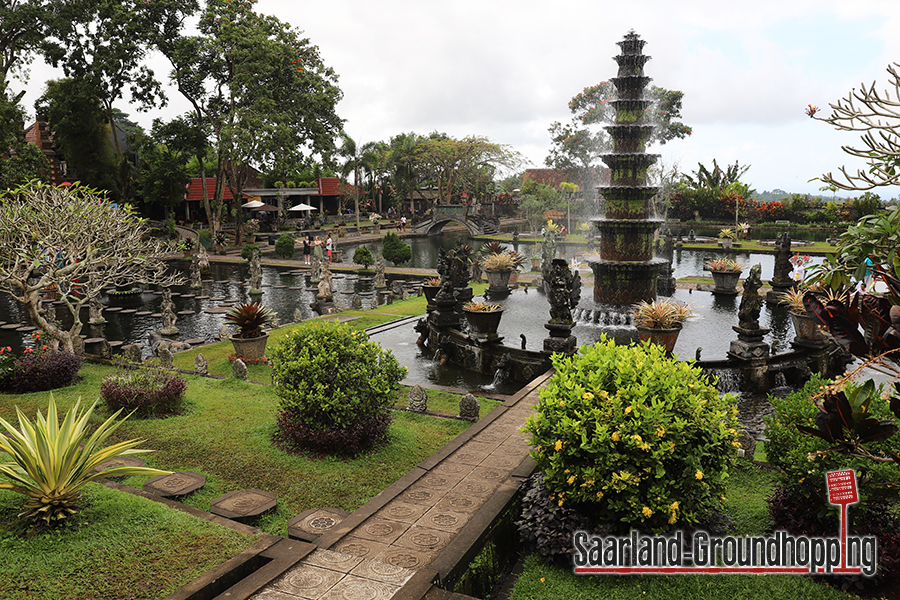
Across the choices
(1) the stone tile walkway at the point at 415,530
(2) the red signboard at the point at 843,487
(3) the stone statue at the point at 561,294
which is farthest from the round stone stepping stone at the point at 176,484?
(3) the stone statue at the point at 561,294

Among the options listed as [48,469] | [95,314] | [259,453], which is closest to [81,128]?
[95,314]

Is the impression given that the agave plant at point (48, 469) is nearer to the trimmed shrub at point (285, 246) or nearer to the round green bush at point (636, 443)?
the round green bush at point (636, 443)

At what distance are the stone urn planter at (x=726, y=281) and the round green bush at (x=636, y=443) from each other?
17715 millimetres

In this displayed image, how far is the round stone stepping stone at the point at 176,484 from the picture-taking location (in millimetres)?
6547

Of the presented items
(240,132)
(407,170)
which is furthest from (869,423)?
(407,170)

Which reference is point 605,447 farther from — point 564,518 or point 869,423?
point 869,423

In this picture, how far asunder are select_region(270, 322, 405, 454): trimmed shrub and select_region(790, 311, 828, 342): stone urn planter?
31.3ft

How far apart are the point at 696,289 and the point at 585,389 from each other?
19.7 m

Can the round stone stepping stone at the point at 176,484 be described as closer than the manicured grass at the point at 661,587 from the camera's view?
No

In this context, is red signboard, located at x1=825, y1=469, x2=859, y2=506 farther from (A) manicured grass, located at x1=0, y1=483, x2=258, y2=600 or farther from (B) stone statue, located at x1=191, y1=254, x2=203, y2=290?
(B) stone statue, located at x1=191, y1=254, x2=203, y2=290

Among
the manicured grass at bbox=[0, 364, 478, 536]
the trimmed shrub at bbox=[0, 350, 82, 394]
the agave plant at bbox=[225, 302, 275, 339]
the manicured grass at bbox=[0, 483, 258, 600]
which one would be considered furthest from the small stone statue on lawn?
the trimmed shrub at bbox=[0, 350, 82, 394]

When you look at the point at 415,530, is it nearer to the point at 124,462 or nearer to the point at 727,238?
the point at 124,462

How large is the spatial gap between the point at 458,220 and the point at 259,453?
151 feet

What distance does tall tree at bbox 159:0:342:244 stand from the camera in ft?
109
